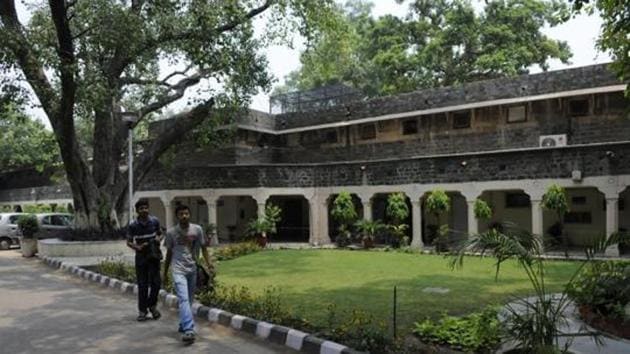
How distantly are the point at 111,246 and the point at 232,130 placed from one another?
646cm

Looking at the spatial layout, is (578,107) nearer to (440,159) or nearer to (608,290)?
(440,159)

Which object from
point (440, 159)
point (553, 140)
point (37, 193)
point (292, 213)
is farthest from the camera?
point (37, 193)

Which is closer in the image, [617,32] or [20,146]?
[617,32]

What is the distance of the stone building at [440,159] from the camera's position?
55.5ft

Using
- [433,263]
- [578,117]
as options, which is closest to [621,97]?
[578,117]

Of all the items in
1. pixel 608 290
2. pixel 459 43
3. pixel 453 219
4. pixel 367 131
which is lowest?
pixel 608 290

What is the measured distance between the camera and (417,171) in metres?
19.5

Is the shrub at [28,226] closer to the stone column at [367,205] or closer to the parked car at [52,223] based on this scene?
the parked car at [52,223]

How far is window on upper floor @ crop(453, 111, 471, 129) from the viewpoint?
2194cm

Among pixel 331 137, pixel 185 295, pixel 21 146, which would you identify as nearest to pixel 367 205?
pixel 331 137

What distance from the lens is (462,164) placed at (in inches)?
719

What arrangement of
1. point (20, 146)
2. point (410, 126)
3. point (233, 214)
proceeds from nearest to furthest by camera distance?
point (410, 126) → point (233, 214) → point (20, 146)

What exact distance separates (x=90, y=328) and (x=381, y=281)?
5.84 m

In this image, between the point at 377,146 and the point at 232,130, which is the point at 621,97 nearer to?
the point at 377,146
